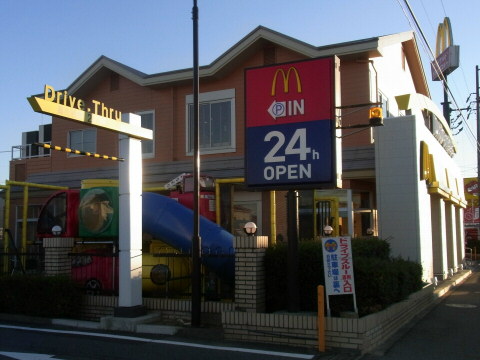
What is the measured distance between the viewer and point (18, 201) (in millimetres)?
22234

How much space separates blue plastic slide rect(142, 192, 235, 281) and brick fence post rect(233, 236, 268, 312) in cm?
135

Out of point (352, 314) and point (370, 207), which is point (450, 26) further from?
point (352, 314)

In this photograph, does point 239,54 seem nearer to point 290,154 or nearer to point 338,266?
point 290,154

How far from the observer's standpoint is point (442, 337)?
934 centimetres

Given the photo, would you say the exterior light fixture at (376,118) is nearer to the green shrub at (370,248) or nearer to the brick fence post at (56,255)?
the green shrub at (370,248)

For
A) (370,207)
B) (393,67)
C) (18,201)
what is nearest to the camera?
(370,207)

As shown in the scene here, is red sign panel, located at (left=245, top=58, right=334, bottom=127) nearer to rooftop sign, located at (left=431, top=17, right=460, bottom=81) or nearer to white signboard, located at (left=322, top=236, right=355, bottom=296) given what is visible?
white signboard, located at (left=322, top=236, right=355, bottom=296)

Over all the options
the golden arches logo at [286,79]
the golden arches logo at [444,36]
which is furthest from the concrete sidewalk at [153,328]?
the golden arches logo at [444,36]

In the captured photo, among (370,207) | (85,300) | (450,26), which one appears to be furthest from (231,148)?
(450,26)

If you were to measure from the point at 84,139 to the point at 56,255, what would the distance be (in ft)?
36.0

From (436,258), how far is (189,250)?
10501mm

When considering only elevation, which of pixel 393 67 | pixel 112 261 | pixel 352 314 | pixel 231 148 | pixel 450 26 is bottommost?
pixel 352 314

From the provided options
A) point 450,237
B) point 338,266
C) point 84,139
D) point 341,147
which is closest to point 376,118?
point 338,266

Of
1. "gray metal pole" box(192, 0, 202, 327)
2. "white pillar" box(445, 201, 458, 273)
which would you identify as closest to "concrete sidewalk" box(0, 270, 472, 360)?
"gray metal pole" box(192, 0, 202, 327)
